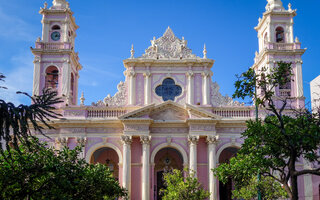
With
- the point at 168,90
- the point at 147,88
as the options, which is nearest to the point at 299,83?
the point at 168,90

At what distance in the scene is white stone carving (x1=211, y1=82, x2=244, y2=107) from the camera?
3409 cm

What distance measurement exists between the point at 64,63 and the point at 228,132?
1440cm

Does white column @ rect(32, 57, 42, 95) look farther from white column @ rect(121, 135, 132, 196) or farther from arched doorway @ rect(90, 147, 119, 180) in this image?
white column @ rect(121, 135, 132, 196)

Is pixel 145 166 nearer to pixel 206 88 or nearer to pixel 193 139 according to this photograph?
pixel 193 139

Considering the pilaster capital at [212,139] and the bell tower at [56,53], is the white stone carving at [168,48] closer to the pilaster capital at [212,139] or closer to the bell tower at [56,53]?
the bell tower at [56,53]

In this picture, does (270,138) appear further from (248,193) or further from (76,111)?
(76,111)

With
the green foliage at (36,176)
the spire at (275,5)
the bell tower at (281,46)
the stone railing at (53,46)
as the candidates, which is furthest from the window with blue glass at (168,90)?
the green foliage at (36,176)

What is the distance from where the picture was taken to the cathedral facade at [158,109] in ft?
105

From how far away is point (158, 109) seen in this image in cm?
3272

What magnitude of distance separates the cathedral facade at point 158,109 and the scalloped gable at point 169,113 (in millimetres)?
76

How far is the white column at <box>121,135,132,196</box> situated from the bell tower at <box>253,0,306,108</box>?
1273cm

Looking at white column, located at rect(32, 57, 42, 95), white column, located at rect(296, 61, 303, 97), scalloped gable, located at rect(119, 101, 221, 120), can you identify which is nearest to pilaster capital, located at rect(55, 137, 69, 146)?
white column, located at rect(32, 57, 42, 95)

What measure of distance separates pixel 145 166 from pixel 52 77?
11227 mm

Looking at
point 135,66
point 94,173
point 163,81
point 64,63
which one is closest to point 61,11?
point 64,63
